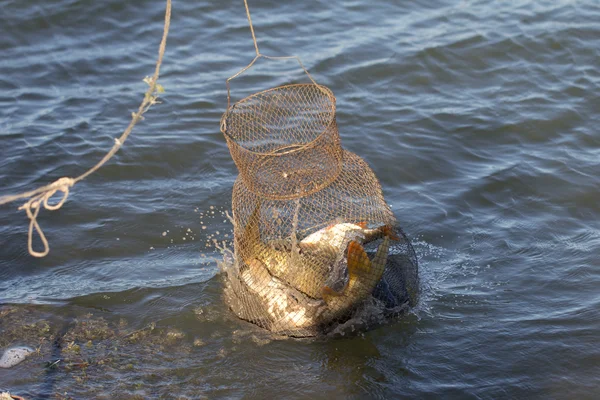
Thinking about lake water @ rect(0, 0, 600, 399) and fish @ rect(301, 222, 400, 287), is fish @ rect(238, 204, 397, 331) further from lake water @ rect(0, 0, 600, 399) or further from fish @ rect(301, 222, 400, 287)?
lake water @ rect(0, 0, 600, 399)

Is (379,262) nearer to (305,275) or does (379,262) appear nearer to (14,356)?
(305,275)

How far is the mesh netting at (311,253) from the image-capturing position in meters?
5.44

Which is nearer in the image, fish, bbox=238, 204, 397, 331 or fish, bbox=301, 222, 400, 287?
fish, bbox=238, 204, 397, 331

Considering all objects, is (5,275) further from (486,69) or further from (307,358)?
(486,69)

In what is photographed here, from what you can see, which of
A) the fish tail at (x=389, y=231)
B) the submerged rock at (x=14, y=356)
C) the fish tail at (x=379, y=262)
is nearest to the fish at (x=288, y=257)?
the fish tail at (x=389, y=231)

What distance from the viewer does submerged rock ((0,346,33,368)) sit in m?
5.36

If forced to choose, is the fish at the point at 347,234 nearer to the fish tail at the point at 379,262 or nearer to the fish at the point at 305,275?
the fish at the point at 305,275

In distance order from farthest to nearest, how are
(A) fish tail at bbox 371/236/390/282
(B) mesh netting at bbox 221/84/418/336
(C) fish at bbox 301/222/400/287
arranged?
(C) fish at bbox 301/222/400/287 < (B) mesh netting at bbox 221/84/418/336 < (A) fish tail at bbox 371/236/390/282

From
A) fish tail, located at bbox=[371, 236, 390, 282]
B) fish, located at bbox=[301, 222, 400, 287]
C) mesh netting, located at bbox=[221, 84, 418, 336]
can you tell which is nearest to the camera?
fish tail, located at bbox=[371, 236, 390, 282]

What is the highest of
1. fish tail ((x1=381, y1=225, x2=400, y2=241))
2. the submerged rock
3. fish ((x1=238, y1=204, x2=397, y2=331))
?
fish tail ((x1=381, y1=225, x2=400, y2=241))

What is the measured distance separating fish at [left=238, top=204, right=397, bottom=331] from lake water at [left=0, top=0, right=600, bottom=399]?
33 cm

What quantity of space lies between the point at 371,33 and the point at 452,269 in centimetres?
627

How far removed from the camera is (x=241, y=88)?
1036 centimetres

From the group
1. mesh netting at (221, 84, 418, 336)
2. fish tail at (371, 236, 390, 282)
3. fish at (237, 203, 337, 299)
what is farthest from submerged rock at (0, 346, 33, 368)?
fish tail at (371, 236, 390, 282)
